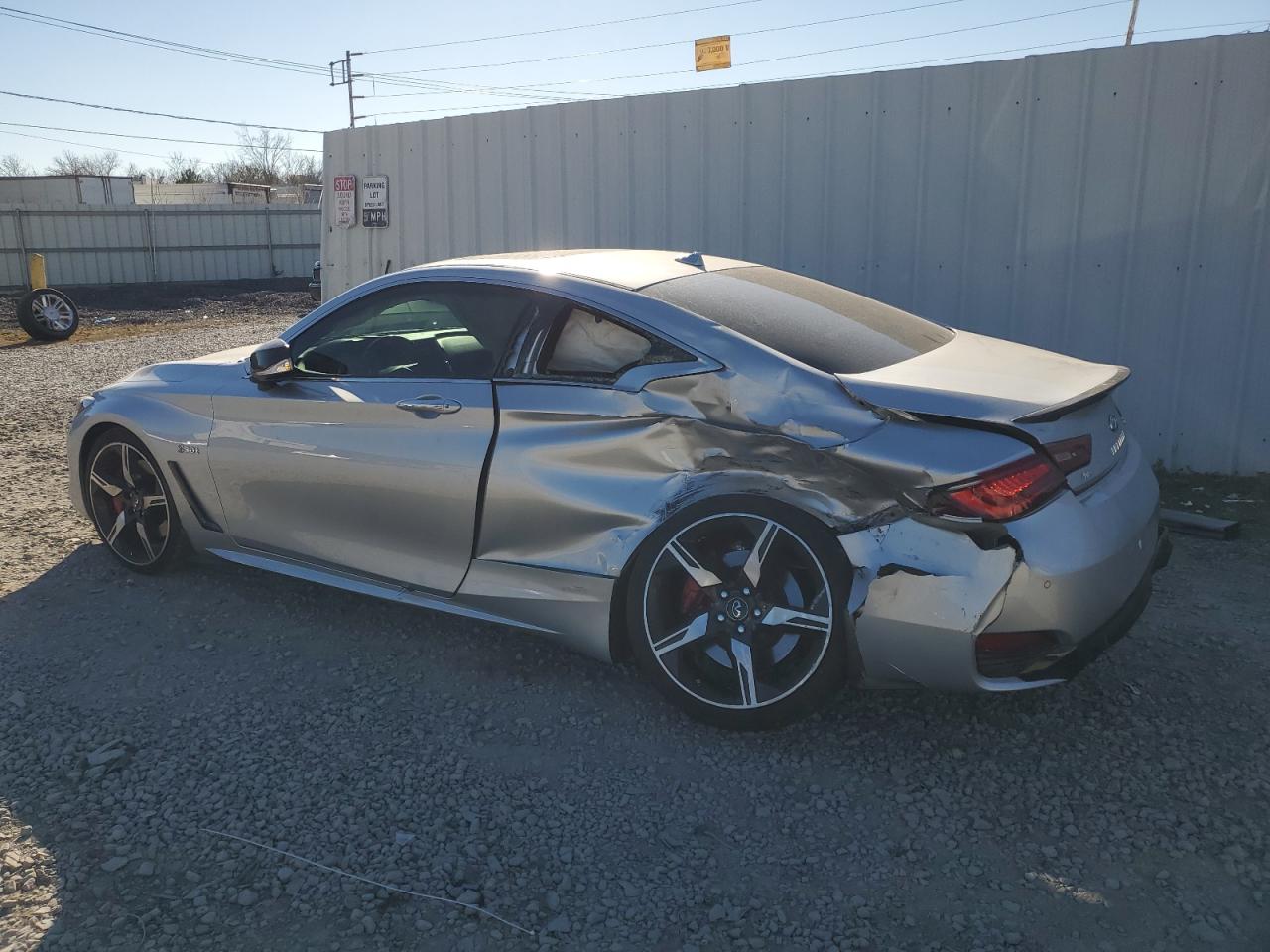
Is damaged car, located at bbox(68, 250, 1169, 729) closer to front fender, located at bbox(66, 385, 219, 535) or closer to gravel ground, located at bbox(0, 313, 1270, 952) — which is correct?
front fender, located at bbox(66, 385, 219, 535)

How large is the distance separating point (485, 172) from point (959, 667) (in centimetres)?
666

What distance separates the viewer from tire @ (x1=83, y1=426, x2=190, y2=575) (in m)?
4.72

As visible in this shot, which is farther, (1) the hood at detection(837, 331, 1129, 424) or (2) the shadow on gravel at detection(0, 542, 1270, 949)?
(1) the hood at detection(837, 331, 1129, 424)

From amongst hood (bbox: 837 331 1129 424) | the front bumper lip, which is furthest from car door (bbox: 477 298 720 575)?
the front bumper lip

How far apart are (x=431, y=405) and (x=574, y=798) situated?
154 cm

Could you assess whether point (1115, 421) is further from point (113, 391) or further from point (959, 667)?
point (113, 391)

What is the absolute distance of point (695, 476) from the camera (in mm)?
3379

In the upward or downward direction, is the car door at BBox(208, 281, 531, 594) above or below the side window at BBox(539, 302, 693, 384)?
below

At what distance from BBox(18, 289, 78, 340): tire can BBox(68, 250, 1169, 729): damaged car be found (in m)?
13.5

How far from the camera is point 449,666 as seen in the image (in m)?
4.00

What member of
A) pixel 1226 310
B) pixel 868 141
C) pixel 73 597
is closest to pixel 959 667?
pixel 73 597

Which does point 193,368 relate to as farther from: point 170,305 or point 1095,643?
point 170,305

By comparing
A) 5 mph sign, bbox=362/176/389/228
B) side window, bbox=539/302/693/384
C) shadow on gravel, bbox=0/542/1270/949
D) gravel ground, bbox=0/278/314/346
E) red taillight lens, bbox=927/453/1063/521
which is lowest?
shadow on gravel, bbox=0/542/1270/949

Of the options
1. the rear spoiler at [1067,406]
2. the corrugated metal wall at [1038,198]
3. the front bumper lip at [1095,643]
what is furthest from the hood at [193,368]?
the corrugated metal wall at [1038,198]
